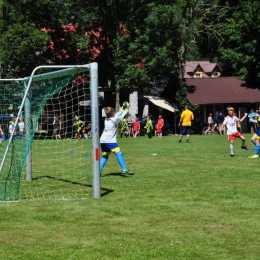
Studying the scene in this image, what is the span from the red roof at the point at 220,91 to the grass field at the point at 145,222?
127ft

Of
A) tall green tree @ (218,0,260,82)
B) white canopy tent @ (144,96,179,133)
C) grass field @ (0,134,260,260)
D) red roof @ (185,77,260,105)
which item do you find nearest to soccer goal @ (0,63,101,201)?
grass field @ (0,134,260,260)

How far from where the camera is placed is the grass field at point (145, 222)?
23.0 feet

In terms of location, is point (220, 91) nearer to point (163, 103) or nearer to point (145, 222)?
point (163, 103)

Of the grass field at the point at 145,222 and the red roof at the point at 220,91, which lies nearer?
the grass field at the point at 145,222

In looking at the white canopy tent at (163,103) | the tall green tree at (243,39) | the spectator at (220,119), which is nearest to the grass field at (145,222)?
the spectator at (220,119)

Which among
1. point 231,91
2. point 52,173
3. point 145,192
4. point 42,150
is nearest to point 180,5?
point 231,91

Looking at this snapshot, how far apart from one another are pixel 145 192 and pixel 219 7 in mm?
43310

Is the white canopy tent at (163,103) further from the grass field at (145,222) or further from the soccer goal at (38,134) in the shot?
the grass field at (145,222)

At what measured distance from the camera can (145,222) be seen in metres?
8.72

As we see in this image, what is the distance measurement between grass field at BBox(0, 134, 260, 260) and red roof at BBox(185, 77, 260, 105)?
3857 cm

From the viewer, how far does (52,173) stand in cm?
1582

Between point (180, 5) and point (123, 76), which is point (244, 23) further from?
point (123, 76)

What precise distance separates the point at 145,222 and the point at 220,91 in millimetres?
45789

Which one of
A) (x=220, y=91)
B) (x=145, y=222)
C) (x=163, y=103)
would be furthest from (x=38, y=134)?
(x=220, y=91)
